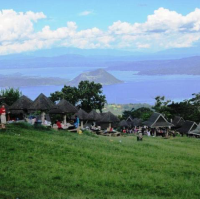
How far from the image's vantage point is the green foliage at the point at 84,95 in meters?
62.0

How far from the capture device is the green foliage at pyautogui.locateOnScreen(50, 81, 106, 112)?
62.0 meters

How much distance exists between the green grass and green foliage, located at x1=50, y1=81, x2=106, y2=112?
4140 cm

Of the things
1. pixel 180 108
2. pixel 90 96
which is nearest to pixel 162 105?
pixel 180 108

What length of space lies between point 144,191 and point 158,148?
37.5ft

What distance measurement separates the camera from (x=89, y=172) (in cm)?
1458

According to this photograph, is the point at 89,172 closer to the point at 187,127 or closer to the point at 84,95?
the point at 187,127

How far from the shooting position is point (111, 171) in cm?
1525

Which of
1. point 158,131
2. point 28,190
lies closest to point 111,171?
point 28,190

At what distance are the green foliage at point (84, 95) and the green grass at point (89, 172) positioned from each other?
41401 millimetres

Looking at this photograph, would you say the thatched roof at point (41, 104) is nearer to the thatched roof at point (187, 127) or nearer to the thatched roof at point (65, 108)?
the thatched roof at point (65, 108)

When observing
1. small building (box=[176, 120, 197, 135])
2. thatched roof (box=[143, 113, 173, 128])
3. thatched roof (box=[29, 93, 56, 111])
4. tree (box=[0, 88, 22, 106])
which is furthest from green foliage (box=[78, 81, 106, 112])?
thatched roof (box=[29, 93, 56, 111])

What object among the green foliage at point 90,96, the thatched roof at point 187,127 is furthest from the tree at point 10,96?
the thatched roof at point 187,127

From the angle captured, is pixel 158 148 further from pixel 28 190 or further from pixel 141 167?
pixel 28 190

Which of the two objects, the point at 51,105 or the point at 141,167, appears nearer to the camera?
the point at 141,167
